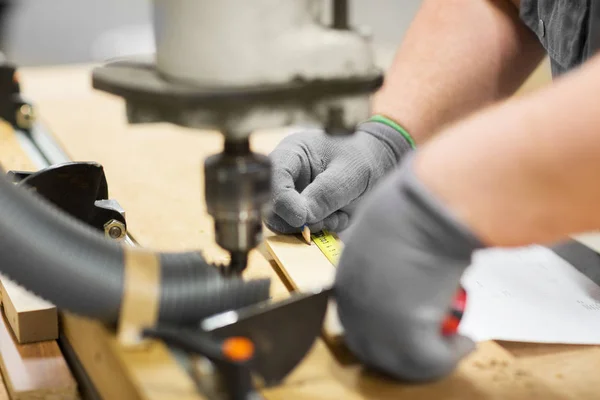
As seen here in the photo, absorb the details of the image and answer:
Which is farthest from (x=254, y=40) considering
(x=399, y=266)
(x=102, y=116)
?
(x=102, y=116)

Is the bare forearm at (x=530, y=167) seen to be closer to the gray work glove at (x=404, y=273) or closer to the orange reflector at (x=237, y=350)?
the gray work glove at (x=404, y=273)

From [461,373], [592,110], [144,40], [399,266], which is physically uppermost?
[592,110]

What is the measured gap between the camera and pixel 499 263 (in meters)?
0.92

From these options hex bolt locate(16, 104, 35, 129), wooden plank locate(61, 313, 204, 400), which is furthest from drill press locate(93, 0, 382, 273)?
hex bolt locate(16, 104, 35, 129)

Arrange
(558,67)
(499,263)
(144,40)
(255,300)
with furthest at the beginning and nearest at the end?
(144,40), (558,67), (499,263), (255,300)

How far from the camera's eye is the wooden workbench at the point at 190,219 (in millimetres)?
619

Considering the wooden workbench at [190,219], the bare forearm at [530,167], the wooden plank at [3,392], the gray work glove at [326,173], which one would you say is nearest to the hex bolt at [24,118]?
A: the wooden workbench at [190,219]

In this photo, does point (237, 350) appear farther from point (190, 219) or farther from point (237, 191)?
point (190, 219)

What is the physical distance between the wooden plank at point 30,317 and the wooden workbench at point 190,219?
17 centimetres

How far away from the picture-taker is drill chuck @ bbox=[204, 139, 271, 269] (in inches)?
21.8

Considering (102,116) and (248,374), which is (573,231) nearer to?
(248,374)

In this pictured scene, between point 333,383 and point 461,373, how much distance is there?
11 centimetres

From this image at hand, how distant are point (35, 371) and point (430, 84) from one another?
2.13 ft

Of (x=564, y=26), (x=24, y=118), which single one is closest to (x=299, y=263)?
(x=564, y=26)
